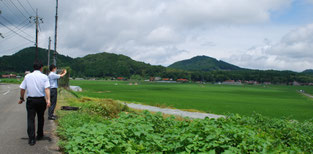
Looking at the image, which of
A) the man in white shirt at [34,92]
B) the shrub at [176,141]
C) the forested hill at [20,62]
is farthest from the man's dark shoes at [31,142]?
the forested hill at [20,62]

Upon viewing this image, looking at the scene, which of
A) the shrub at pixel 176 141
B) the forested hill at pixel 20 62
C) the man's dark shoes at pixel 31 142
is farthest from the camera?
the forested hill at pixel 20 62

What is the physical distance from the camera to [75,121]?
8.09 m

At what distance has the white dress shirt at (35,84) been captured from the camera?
657cm

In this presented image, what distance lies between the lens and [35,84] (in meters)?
6.61

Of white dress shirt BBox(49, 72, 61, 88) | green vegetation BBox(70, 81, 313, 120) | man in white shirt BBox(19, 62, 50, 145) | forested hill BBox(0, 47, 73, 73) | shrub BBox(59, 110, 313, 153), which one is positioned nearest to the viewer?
shrub BBox(59, 110, 313, 153)

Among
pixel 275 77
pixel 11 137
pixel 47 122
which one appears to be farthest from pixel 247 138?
pixel 275 77

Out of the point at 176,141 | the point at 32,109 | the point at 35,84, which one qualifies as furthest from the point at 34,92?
the point at 176,141

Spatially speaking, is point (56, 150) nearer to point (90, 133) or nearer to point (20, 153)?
point (20, 153)

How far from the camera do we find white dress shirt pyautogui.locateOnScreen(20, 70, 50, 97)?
6566 mm

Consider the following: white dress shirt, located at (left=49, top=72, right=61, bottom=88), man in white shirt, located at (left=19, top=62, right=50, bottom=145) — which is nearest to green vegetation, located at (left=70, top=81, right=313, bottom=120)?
man in white shirt, located at (left=19, top=62, right=50, bottom=145)

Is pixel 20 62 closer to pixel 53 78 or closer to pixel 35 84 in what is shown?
pixel 53 78

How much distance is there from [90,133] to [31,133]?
7.46 feet

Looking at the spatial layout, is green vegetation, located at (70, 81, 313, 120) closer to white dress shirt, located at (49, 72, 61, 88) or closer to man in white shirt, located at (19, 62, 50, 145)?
man in white shirt, located at (19, 62, 50, 145)

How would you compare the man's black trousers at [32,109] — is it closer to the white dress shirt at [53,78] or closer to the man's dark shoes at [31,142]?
the man's dark shoes at [31,142]
